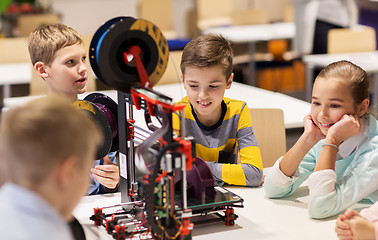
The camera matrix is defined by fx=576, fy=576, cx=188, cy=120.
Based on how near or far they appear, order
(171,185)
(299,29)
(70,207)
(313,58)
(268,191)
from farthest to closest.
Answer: (299,29), (313,58), (268,191), (171,185), (70,207)

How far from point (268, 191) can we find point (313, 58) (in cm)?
344

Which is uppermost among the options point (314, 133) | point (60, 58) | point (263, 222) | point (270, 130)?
point (60, 58)

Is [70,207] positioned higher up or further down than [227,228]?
higher up

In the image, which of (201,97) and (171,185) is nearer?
(171,185)

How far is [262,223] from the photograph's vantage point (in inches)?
66.9

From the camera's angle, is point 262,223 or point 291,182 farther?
point 291,182

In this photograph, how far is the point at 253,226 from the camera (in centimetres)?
168

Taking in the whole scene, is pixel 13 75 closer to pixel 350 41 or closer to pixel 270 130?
pixel 270 130

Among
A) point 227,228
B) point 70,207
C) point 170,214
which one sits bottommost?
point 227,228

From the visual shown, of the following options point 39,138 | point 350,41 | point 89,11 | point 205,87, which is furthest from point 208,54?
point 89,11

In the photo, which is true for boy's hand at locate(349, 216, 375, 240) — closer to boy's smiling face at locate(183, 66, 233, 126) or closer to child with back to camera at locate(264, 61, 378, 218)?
child with back to camera at locate(264, 61, 378, 218)

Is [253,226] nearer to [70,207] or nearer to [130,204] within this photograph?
[130,204]

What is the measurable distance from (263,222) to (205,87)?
588 mm

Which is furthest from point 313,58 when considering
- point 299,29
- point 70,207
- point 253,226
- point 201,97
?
point 70,207
